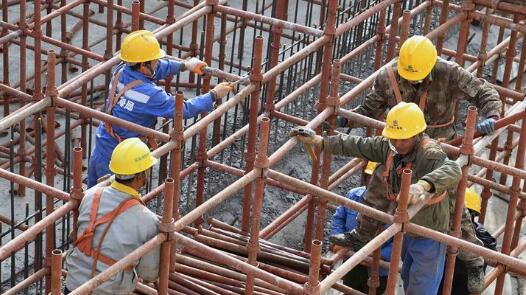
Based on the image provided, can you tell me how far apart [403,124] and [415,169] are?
440 mm

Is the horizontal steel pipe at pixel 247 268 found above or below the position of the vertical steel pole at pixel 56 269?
below

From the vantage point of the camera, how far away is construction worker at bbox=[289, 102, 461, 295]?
32.2ft

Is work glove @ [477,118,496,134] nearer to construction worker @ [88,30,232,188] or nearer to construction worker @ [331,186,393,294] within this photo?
construction worker @ [331,186,393,294]

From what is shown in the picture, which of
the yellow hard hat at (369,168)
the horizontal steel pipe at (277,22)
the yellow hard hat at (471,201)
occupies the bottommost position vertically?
the yellow hard hat at (471,201)

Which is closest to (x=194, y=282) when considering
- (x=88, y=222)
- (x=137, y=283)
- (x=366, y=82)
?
(x=137, y=283)

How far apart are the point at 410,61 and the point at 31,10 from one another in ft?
25.7

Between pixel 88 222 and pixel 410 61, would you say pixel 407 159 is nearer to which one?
pixel 410 61

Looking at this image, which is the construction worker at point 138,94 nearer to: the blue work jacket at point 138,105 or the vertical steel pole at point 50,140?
the blue work jacket at point 138,105

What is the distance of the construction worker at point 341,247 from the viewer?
36.5 ft

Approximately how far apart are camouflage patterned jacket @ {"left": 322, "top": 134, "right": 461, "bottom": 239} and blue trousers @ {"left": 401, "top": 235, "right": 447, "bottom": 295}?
0.62ft

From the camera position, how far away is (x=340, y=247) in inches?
431

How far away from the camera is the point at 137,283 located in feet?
31.8

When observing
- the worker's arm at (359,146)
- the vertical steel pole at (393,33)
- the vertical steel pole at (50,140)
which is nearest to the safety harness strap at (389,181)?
the worker's arm at (359,146)

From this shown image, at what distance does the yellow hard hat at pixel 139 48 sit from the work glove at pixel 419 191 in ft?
9.98
